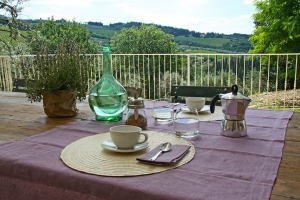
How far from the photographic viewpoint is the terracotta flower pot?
1517mm

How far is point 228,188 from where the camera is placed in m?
0.69

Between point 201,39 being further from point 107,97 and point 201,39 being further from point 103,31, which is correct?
point 107,97

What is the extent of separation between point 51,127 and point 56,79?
280 mm

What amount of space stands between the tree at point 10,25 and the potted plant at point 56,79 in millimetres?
5142

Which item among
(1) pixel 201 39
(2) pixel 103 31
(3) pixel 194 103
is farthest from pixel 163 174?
(2) pixel 103 31

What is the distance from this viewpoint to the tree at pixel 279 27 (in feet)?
28.2

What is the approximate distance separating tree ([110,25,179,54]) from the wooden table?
7.69 meters

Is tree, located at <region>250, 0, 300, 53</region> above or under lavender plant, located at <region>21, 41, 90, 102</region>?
above

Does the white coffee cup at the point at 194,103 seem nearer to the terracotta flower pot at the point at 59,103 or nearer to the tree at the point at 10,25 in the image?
the terracotta flower pot at the point at 59,103

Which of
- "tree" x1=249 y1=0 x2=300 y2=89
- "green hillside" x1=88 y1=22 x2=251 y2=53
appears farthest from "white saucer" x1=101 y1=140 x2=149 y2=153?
"tree" x1=249 y1=0 x2=300 y2=89

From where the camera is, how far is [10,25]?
6.58 meters

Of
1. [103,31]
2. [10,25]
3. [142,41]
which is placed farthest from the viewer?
[142,41]

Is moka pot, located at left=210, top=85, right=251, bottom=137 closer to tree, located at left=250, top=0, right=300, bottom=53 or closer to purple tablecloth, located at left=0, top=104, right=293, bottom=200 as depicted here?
purple tablecloth, located at left=0, top=104, right=293, bottom=200

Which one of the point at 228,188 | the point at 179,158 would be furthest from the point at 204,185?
the point at 179,158
